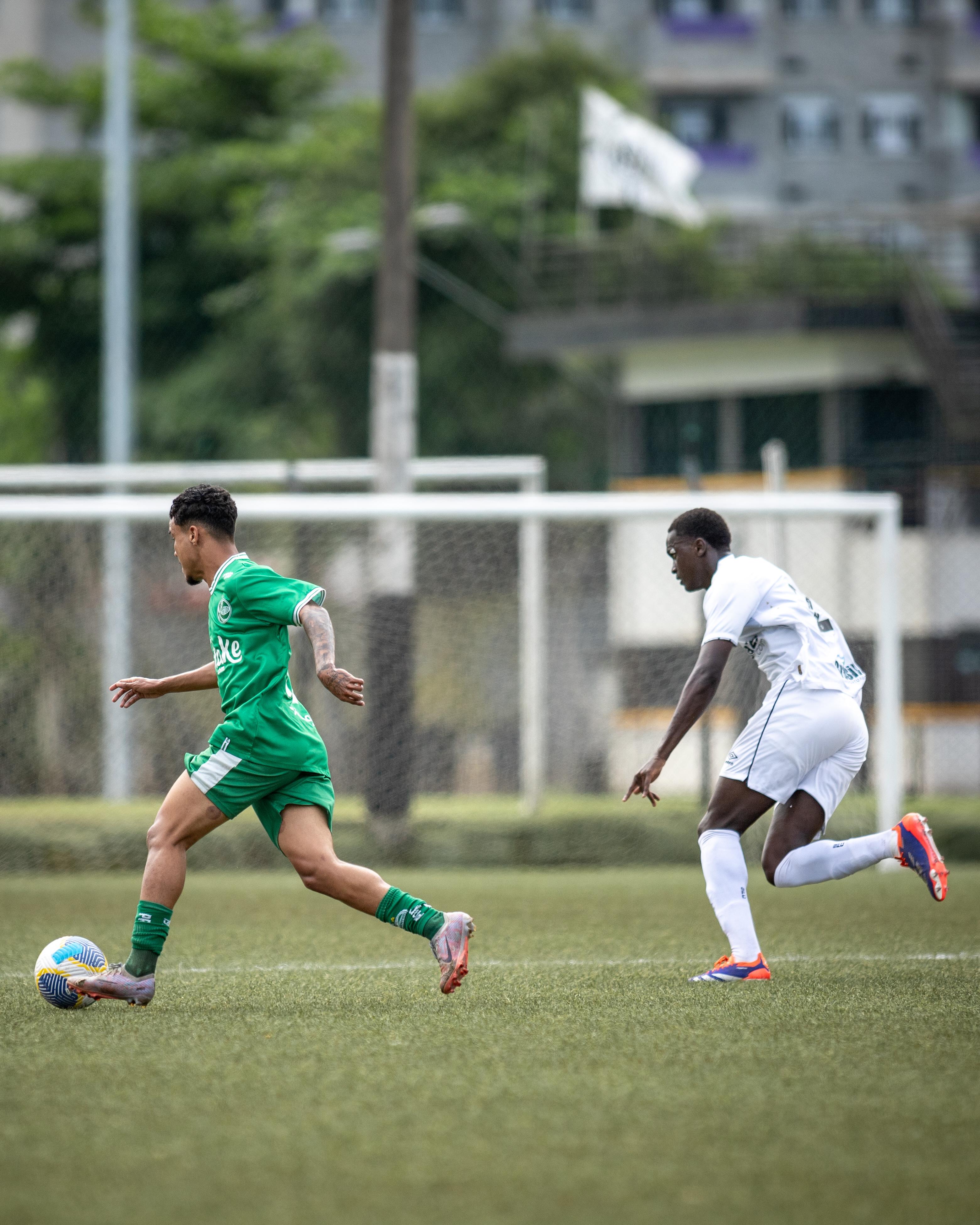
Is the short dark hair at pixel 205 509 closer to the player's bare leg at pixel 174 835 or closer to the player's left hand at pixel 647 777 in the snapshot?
the player's bare leg at pixel 174 835

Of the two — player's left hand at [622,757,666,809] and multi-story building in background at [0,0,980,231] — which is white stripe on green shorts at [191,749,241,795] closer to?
player's left hand at [622,757,666,809]

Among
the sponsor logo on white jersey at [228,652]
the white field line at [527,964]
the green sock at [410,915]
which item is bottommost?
the white field line at [527,964]

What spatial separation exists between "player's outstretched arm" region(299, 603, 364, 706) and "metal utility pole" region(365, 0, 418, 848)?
5.90m

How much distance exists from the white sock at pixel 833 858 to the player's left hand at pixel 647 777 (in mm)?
613

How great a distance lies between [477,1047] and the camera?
489cm

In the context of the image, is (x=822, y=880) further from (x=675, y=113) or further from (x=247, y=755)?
(x=675, y=113)

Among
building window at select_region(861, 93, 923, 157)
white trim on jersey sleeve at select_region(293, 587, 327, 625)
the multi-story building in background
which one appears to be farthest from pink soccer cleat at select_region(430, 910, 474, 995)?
building window at select_region(861, 93, 923, 157)

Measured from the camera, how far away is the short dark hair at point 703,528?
6.31 meters

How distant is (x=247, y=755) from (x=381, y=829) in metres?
5.73

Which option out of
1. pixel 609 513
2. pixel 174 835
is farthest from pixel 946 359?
pixel 174 835

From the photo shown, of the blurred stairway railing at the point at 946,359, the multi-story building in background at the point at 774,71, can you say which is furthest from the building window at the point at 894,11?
the blurred stairway railing at the point at 946,359

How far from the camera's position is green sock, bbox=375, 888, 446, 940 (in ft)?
18.7

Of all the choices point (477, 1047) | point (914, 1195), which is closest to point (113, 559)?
point (477, 1047)

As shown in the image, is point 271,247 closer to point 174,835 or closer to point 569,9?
point 569,9
